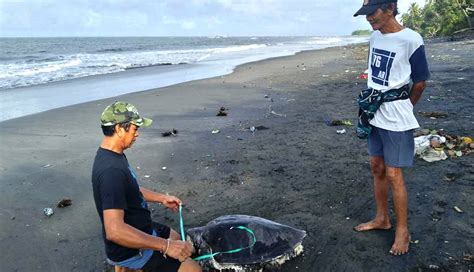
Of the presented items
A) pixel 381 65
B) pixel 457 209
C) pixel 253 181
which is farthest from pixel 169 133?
pixel 457 209

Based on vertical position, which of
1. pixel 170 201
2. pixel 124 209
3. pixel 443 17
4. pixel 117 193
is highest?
pixel 443 17

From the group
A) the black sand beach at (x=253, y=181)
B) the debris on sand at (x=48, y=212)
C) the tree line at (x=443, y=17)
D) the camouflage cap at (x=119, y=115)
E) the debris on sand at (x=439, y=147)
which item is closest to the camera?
the camouflage cap at (x=119, y=115)

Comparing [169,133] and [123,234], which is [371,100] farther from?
[169,133]

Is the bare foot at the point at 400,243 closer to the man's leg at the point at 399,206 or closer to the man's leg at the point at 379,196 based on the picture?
the man's leg at the point at 399,206

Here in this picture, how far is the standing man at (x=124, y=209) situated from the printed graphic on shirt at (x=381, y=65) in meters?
2.01

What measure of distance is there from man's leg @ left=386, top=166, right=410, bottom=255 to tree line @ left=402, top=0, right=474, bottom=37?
130 ft

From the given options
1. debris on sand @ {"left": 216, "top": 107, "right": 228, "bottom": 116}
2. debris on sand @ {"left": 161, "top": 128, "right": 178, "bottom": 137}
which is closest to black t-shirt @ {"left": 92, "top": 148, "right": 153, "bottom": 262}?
debris on sand @ {"left": 161, "top": 128, "right": 178, "bottom": 137}

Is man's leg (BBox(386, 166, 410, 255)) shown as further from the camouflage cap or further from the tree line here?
the tree line

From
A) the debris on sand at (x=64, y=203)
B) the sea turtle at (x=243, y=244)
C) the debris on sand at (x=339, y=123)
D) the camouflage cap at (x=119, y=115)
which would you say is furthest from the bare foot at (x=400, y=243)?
the debris on sand at (x=339, y=123)

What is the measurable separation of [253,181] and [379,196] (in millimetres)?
1891

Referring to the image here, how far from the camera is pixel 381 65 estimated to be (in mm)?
3273

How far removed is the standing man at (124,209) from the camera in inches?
93.4

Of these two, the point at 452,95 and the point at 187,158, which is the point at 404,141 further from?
the point at 452,95

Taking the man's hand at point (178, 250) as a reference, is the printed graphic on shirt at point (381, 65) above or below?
above
